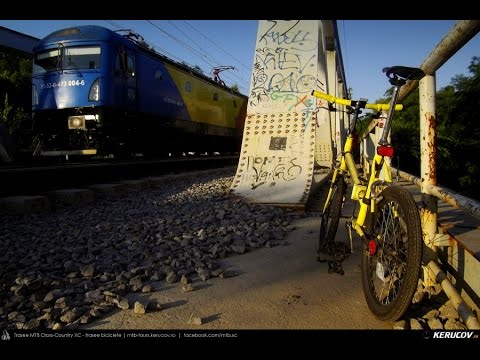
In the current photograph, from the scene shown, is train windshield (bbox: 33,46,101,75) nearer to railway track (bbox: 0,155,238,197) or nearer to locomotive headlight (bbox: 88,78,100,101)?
locomotive headlight (bbox: 88,78,100,101)

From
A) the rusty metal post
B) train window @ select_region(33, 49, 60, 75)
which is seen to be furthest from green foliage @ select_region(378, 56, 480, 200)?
train window @ select_region(33, 49, 60, 75)

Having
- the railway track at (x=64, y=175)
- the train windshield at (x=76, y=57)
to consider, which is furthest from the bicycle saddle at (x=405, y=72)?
the train windshield at (x=76, y=57)

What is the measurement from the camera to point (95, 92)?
933cm

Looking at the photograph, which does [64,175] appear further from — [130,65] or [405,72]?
[405,72]

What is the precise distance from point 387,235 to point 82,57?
31.6 feet

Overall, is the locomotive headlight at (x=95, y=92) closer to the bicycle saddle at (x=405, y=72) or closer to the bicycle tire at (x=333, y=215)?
the bicycle tire at (x=333, y=215)

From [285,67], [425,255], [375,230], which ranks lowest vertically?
[425,255]

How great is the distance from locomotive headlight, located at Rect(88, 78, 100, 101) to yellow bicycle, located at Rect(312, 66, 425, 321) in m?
8.06

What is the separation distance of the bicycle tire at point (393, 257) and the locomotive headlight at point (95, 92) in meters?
8.70

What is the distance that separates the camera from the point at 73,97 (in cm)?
941
